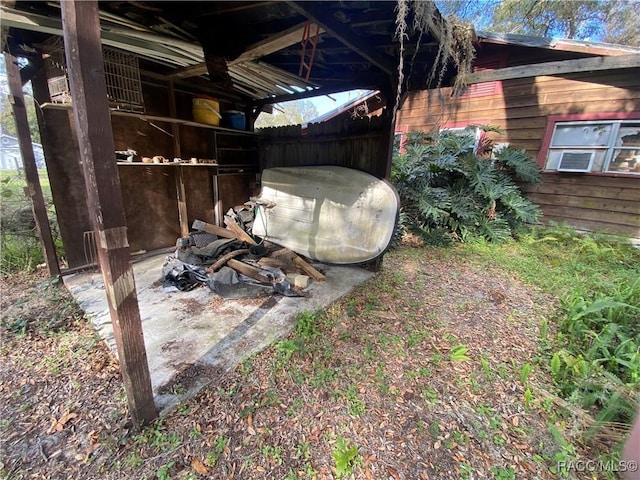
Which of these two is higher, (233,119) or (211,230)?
(233,119)

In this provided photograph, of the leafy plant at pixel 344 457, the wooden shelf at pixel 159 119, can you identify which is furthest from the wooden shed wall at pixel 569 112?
the leafy plant at pixel 344 457

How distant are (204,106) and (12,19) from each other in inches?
74.1

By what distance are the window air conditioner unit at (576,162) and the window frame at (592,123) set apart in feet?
0.23

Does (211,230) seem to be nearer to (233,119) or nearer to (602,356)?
(233,119)

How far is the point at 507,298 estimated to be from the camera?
2873 millimetres

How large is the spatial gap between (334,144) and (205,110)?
71.1 inches

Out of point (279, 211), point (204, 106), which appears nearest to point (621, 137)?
point (279, 211)

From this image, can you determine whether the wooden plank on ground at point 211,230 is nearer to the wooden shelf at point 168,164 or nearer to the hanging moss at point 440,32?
the wooden shelf at point 168,164

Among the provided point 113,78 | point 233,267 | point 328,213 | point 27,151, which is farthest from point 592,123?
point 27,151

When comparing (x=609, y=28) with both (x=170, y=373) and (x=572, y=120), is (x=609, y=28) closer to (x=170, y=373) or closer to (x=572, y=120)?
(x=572, y=120)

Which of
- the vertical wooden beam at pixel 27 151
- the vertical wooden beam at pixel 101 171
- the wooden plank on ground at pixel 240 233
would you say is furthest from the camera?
the wooden plank on ground at pixel 240 233

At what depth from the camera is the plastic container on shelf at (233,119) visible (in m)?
4.00

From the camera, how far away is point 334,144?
3.46m

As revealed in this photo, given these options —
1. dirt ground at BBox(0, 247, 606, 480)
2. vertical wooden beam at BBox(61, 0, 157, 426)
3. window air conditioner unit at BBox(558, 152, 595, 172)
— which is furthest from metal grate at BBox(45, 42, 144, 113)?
window air conditioner unit at BBox(558, 152, 595, 172)
